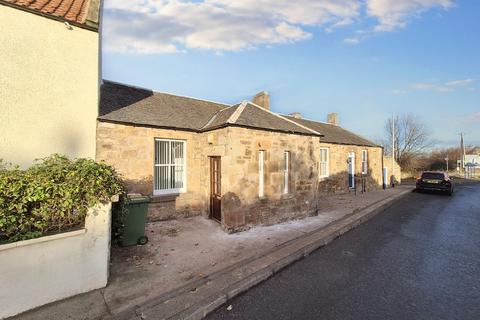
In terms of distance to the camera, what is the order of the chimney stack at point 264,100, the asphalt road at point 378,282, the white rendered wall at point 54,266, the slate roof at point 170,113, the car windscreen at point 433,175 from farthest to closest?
the car windscreen at point 433,175 < the chimney stack at point 264,100 < the slate roof at point 170,113 < the asphalt road at point 378,282 < the white rendered wall at point 54,266

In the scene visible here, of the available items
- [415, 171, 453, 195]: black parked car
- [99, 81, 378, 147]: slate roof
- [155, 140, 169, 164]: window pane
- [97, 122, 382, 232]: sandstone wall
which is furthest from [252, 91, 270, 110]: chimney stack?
[415, 171, 453, 195]: black parked car

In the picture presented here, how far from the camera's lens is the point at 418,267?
5113mm

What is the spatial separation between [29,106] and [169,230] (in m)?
4.74

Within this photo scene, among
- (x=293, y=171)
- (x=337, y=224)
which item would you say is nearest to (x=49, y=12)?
(x=293, y=171)

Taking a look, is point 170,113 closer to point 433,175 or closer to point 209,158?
point 209,158

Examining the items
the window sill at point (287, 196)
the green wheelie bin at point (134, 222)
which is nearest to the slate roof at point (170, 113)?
the window sill at point (287, 196)

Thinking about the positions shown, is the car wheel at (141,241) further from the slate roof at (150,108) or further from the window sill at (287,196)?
the window sill at (287,196)

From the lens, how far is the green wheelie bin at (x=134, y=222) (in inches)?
233

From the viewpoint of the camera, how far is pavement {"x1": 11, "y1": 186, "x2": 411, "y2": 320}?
3516 millimetres

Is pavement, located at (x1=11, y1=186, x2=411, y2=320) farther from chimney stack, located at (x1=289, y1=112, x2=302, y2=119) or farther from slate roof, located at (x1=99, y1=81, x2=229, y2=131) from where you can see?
chimney stack, located at (x1=289, y1=112, x2=302, y2=119)

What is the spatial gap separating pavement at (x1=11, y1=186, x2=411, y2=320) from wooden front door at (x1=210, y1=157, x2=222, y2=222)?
0.40 metres

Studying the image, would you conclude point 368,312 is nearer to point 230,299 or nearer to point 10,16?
point 230,299

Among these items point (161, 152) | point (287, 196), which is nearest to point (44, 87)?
point (161, 152)

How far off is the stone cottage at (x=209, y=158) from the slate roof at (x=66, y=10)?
8.22 ft
